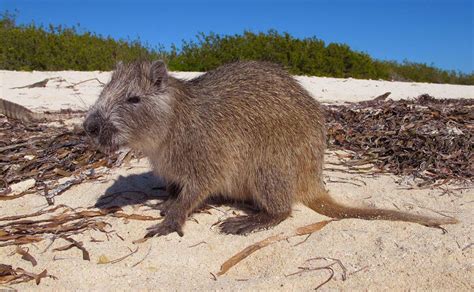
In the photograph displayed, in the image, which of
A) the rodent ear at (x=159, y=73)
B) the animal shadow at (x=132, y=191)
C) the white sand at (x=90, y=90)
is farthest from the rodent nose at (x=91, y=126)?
the white sand at (x=90, y=90)

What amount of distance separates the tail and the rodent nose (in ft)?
6.12

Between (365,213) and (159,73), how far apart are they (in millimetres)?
1965

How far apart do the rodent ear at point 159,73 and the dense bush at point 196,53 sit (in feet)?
36.6

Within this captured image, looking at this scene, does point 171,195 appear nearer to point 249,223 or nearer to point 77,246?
point 249,223

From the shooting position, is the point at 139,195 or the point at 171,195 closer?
the point at 171,195

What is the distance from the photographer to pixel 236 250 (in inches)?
142

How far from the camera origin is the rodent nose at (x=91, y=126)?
3.65 meters

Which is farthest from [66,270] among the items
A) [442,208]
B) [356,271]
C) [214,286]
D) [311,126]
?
[442,208]

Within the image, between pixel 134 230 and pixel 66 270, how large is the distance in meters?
0.73

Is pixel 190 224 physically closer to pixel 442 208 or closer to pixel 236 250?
pixel 236 250

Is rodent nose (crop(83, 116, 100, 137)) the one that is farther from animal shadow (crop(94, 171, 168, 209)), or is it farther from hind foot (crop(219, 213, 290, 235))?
hind foot (crop(219, 213, 290, 235))

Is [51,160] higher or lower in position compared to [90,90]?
lower

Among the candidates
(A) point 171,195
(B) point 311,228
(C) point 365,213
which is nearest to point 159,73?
(A) point 171,195

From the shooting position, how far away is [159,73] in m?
4.09
